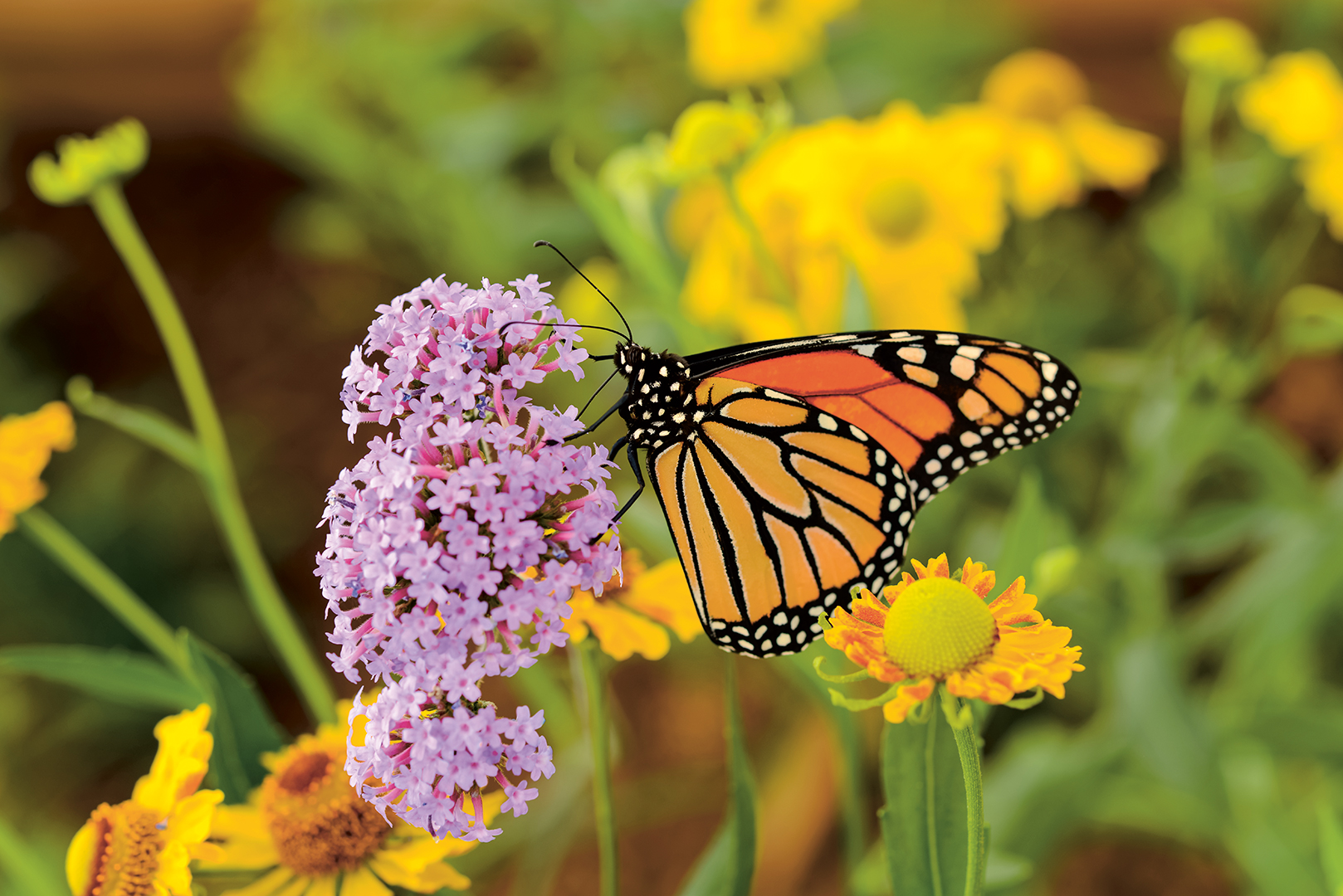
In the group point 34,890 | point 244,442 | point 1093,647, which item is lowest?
point 34,890

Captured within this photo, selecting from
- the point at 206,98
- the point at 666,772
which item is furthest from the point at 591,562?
the point at 206,98

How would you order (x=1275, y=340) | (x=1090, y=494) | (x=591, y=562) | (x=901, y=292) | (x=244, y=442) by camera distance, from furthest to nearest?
(x=244, y=442) → (x=1090, y=494) → (x=901, y=292) → (x=1275, y=340) → (x=591, y=562)

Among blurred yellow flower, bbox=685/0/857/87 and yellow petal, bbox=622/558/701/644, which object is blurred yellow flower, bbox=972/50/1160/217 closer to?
blurred yellow flower, bbox=685/0/857/87

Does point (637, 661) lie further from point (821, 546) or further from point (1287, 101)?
point (1287, 101)

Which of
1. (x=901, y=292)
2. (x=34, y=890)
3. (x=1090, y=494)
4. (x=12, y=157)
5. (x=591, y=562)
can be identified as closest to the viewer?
(x=591, y=562)

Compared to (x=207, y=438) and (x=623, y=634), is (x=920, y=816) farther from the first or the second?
(x=207, y=438)

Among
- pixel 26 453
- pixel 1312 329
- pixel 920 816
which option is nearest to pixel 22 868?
pixel 26 453

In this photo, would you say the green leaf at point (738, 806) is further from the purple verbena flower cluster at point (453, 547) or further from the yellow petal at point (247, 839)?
the yellow petal at point (247, 839)
